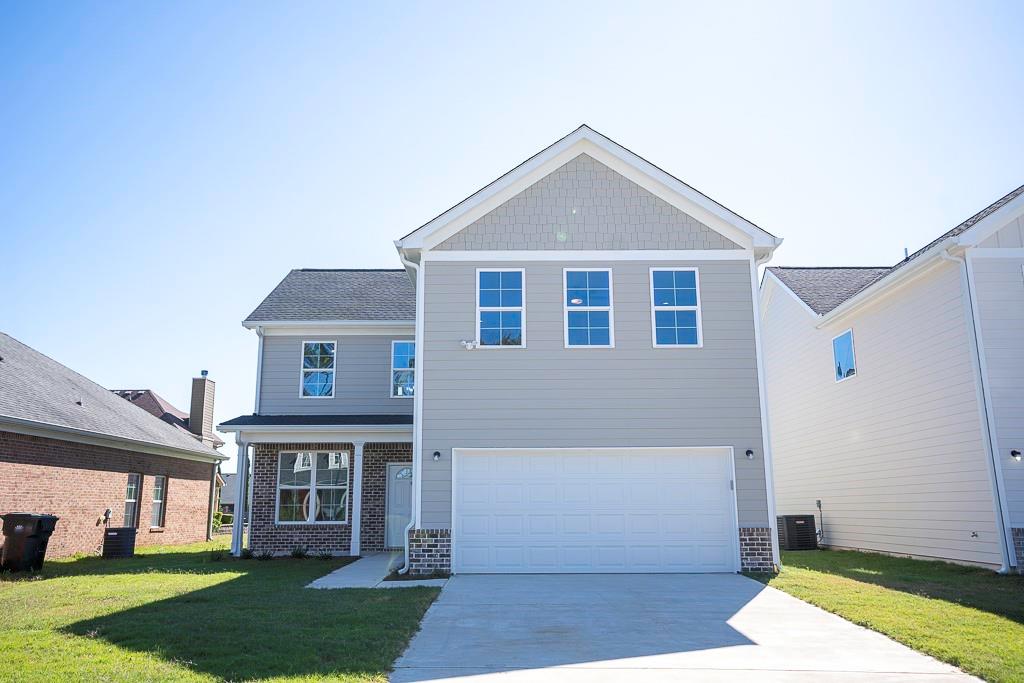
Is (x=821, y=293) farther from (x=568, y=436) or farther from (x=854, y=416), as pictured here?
(x=568, y=436)

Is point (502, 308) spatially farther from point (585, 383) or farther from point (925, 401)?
point (925, 401)

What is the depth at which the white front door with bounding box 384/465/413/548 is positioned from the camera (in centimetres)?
1741

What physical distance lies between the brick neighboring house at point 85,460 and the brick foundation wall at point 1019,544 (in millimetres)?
17956

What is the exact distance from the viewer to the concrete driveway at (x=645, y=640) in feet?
21.3

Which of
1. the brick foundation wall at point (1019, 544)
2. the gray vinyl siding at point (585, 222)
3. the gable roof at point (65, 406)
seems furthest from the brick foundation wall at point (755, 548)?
the gable roof at point (65, 406)

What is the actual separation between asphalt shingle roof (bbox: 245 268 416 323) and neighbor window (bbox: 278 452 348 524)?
10.8 ft

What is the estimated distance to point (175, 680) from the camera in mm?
5918

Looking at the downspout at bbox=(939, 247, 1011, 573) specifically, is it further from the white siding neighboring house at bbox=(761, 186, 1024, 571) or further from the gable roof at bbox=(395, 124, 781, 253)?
the gable roof at bbox=(395, 124, 781, 253)

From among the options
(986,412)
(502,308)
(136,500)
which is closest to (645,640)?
(502,308)

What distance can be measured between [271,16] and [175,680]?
10.0 metres

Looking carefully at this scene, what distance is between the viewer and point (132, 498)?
2050cm

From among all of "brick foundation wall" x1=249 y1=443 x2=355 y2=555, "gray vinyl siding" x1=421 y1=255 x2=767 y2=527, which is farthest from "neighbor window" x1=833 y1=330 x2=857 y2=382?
"brick foundation wall" x1=249 y1=443 x2=355 y2=555

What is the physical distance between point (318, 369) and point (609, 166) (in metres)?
8.43

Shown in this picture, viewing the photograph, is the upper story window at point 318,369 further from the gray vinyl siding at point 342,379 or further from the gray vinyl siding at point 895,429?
the gray vinyl siding at point 895,429
